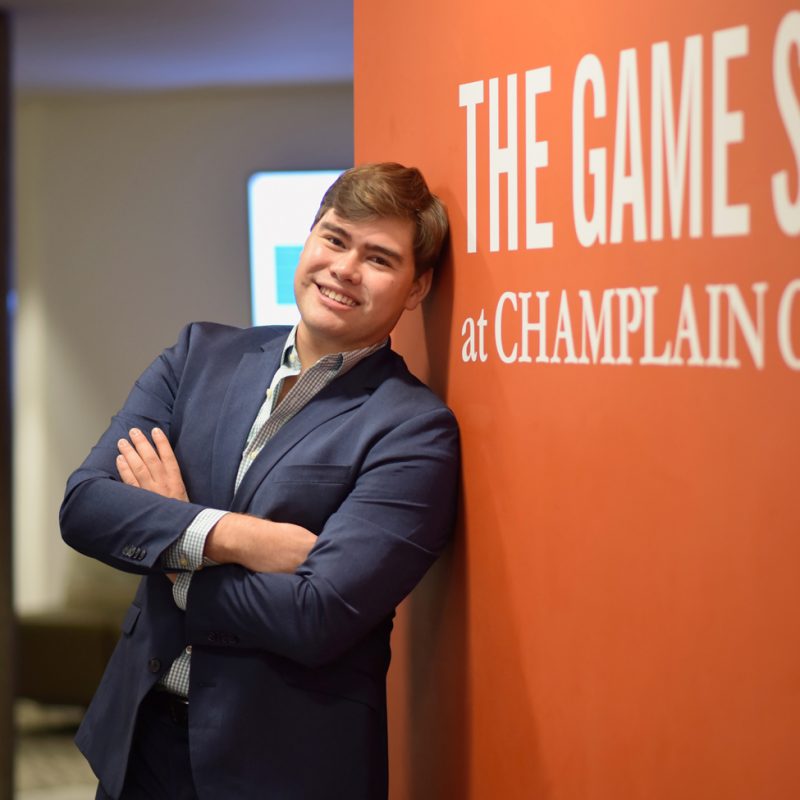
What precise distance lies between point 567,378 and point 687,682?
512 millimetres

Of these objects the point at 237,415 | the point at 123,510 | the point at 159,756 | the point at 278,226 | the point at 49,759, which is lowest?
the point at 49,759

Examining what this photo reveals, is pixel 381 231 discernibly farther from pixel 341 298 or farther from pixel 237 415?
pixel 237 415

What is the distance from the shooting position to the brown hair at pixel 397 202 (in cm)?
221

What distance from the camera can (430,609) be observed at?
2.44m

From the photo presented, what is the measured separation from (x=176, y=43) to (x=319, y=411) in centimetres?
325

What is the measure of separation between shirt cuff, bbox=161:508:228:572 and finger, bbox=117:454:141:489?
0.17m

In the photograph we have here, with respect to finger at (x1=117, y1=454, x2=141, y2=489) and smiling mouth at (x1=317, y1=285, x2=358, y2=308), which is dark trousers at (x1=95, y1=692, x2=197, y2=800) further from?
smiling mouth at (x1=317, y1=285, x2=358, y2=308)

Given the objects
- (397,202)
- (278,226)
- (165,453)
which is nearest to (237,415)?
(165,453)

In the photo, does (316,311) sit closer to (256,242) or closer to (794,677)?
(794,677)

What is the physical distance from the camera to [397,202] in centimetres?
221

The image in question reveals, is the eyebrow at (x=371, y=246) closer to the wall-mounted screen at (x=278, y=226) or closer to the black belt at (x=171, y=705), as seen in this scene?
the black belt at (x=171, y=705)

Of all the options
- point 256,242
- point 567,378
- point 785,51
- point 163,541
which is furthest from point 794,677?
point 256,242

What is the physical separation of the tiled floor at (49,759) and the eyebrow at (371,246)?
3.77 meters

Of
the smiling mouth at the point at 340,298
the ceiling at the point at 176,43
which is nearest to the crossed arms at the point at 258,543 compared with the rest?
the smiling mouth at the point at 340,298
